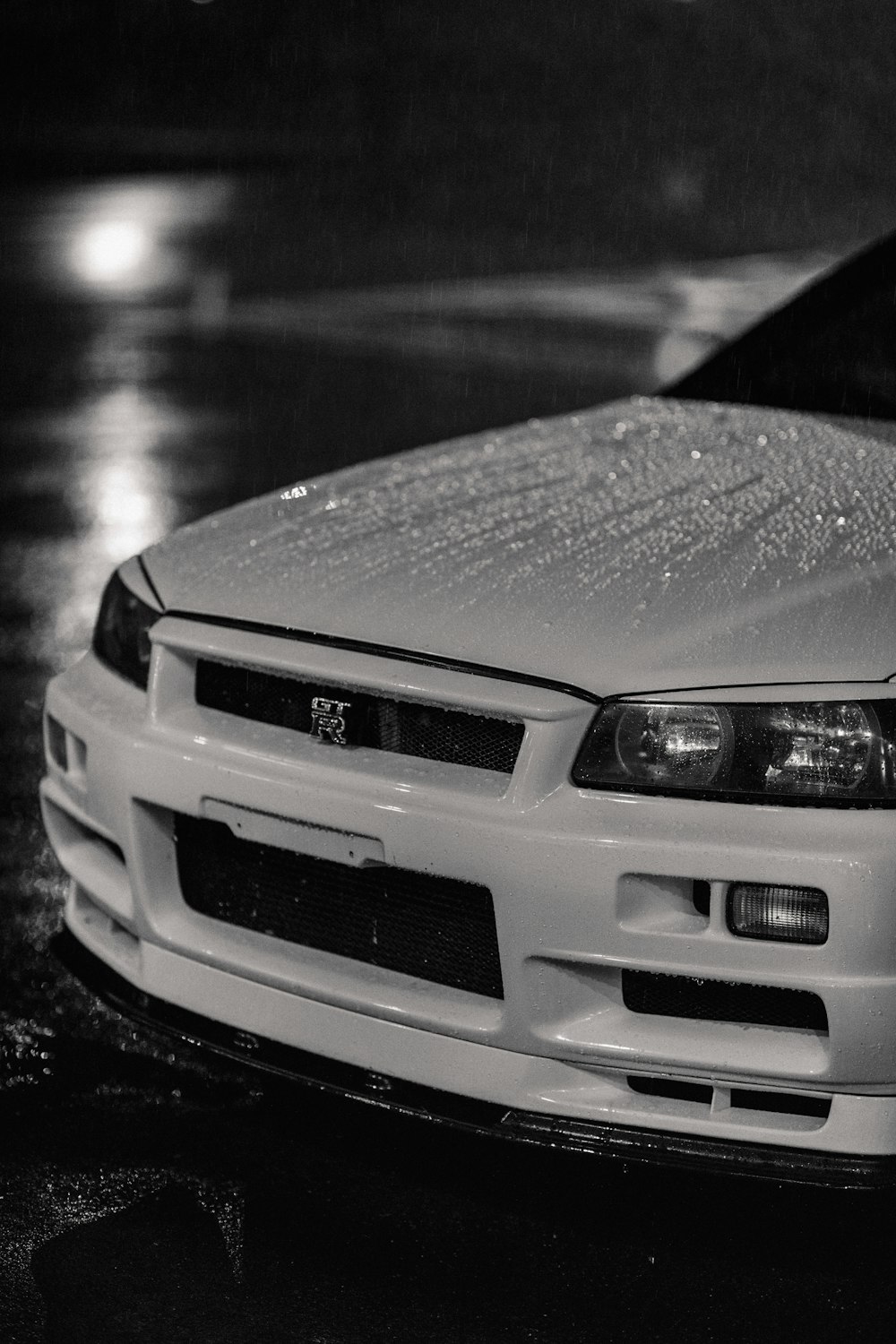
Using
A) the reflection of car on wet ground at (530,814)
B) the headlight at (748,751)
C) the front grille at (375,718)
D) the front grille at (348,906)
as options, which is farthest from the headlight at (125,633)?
the headlight at (748,751)

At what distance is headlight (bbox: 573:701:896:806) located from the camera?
2.48 meters

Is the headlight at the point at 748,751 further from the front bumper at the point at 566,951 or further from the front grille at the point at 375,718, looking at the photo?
the front grille at the point at 375,718

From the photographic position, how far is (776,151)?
43062 millimetres

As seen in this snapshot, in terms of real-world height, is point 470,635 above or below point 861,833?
above

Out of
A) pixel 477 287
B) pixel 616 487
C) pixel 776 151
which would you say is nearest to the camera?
pixel 616 487

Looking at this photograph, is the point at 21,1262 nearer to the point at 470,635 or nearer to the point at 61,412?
the point at 470,635

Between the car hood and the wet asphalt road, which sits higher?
the car hood

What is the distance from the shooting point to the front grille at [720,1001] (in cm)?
246

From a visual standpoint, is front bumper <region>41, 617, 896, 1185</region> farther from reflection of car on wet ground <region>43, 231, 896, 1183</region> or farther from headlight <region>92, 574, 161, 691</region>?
headlight <region>92, 574, 161, 691</region>

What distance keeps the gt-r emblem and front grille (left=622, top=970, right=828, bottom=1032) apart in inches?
22.6

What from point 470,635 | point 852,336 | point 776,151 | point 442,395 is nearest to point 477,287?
point 442,395

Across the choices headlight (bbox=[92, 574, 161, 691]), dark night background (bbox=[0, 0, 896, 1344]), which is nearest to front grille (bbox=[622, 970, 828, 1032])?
dark night background (bbox=[0, 0, 896, 1344])

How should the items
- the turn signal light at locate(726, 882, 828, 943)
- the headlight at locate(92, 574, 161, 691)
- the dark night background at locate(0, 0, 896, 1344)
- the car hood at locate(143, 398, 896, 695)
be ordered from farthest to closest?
the headlight at locate(92, 574, 161, 691) < the dark night background at locate(0, 0, 896, 1344) < the car hood at locate(143, 398, 896, 695) < the turn signal light at locate(726, 882, 828, 943)

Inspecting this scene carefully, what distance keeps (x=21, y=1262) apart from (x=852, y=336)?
9.13 ft
